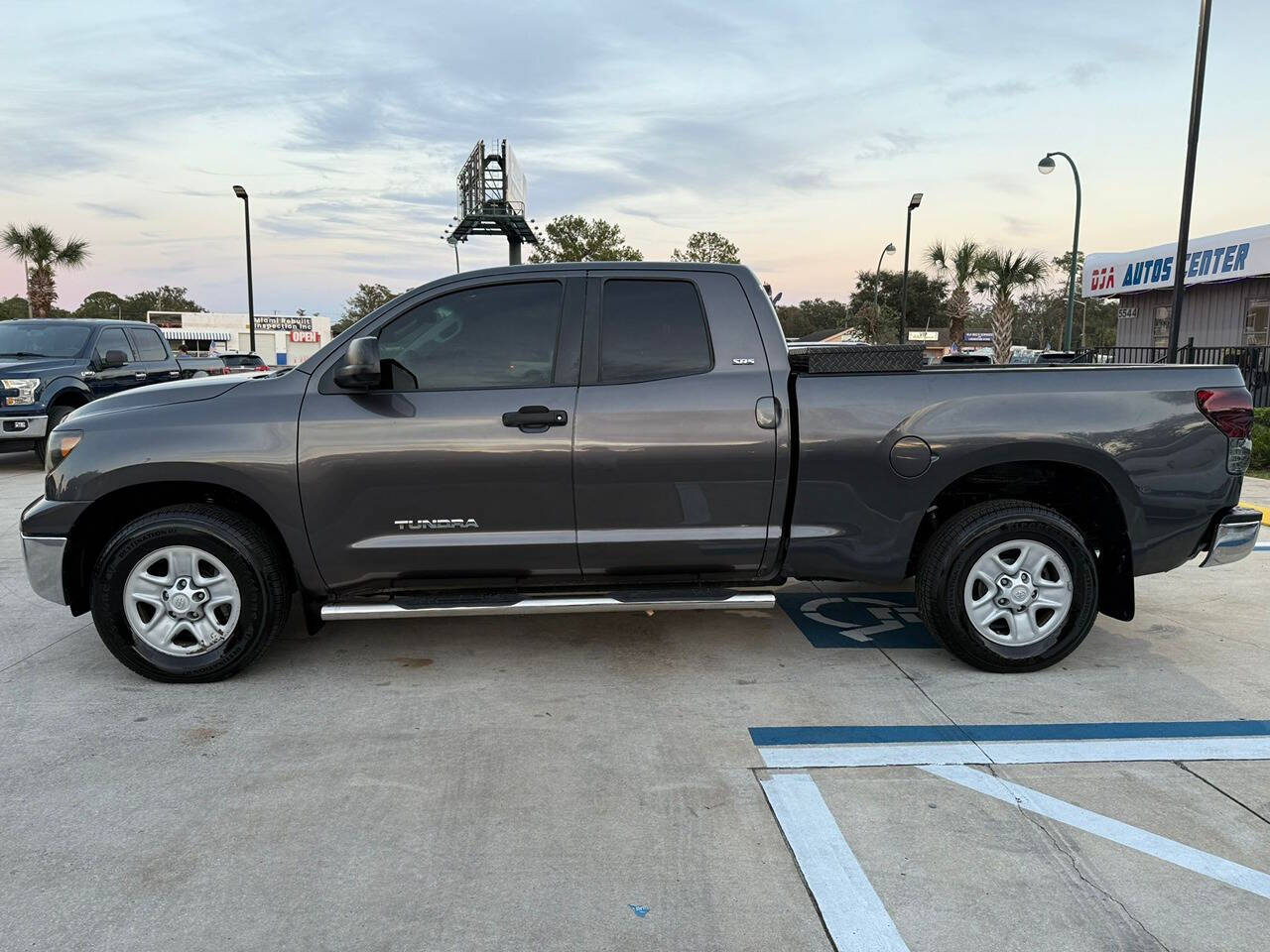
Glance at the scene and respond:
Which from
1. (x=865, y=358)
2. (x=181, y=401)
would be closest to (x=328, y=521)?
(x=181, y=401)

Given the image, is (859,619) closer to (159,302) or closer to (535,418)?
A: (535,418)

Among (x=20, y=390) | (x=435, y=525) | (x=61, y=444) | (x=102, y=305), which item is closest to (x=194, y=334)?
(x=102, y=305)

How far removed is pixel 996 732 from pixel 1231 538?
1.71 meters

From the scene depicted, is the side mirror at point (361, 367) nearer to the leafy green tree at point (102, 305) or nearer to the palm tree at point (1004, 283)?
the palm tree at point (1004, 283)

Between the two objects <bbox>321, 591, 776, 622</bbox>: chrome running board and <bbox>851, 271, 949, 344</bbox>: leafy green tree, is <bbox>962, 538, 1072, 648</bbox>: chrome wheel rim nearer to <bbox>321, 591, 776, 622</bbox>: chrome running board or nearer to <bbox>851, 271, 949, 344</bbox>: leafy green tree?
<bbox>321, 591, 776, 622</bbox>: chrome running board

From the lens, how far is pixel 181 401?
4.29m

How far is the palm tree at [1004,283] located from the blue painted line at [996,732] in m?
28.0

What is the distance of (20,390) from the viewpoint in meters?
10.8

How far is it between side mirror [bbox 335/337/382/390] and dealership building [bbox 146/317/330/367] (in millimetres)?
71729

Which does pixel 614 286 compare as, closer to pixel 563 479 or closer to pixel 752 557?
pixel 563 479

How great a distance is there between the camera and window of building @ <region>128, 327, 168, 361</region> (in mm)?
12606

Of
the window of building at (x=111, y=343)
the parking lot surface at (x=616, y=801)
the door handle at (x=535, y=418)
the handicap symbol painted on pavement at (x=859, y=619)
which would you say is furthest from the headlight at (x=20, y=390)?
the handicap symbol painted on pavement at (x=859, y=619)

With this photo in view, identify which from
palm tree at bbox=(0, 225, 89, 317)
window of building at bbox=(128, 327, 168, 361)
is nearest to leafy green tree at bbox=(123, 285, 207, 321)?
palm tree at bbox=(0, 225, 89, 317)

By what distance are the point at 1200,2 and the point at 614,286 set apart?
37.1 feet
